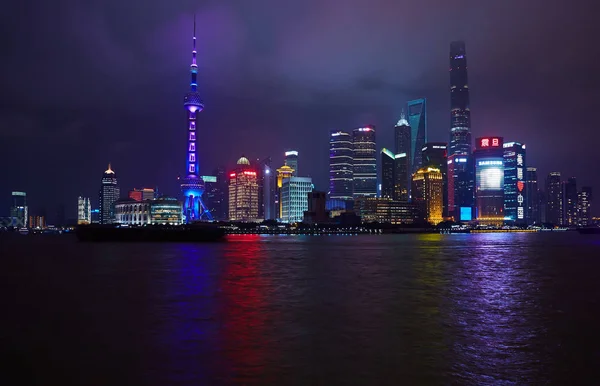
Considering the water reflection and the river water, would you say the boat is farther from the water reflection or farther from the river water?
the water reflection

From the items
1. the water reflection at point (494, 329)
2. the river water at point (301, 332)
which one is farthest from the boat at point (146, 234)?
the water reflection at point (494, 329)

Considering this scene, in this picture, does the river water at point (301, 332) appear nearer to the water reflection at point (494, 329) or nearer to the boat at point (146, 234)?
the water reflection at point (494, 329)

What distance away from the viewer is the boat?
177000 millimetres

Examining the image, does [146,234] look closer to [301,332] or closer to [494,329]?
[301,332]

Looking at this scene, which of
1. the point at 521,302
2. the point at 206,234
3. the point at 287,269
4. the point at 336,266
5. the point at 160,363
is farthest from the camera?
the point at 206,234

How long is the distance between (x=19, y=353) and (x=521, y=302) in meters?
30.2

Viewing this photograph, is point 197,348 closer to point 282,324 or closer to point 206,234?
point 282,324

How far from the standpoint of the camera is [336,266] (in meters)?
67.1

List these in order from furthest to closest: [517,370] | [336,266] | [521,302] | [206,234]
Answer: [206,234] < [336,266] < [521,302] < [517,370]

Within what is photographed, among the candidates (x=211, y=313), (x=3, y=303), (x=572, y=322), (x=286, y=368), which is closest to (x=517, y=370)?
(x=286, y=368)

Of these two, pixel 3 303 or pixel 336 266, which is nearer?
pixel 3 303

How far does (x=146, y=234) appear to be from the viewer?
606 ft

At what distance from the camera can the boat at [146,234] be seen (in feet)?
581

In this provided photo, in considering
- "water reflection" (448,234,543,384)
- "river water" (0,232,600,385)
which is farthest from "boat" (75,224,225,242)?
"water reflection" (448,234,543,384)
